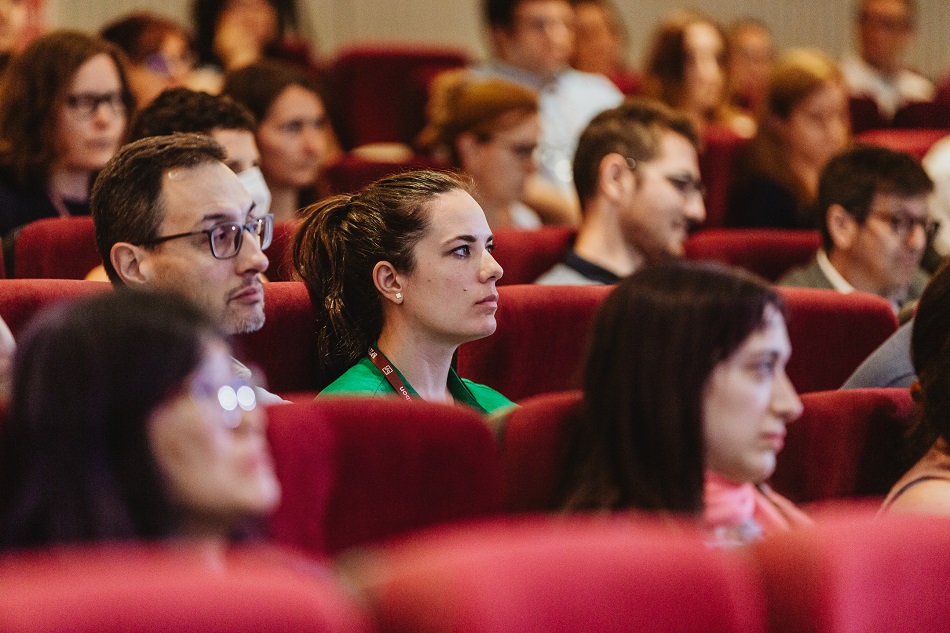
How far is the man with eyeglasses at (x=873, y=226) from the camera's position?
61.5 inches

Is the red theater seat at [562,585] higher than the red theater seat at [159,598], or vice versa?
the red theater seat at [159,598]

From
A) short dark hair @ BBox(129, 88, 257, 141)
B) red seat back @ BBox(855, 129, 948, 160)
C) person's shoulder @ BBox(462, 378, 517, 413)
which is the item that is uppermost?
short dark hair @ BBox(129, 88, 257, 141)

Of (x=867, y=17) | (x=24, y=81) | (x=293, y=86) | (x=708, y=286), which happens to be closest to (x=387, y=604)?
(x=708, y=286)

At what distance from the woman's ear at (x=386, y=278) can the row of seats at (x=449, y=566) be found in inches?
12.8

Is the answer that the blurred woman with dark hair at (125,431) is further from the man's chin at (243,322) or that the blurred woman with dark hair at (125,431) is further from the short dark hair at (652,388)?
the man's chin at (243,322)

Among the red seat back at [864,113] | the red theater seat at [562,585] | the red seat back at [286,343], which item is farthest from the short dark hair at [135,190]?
the red seat back at [864,113]

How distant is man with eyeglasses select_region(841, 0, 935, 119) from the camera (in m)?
2.88

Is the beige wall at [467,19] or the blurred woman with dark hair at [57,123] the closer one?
the blurred woman with dark hair at [57,123]

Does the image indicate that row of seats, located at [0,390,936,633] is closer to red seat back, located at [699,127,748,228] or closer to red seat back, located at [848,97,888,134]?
red seat back, located at [699,127,748,228]

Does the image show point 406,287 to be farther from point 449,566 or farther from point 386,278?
point 449,566

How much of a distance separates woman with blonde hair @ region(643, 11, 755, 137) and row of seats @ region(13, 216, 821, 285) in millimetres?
589

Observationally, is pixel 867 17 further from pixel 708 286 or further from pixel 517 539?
pixel 517 539

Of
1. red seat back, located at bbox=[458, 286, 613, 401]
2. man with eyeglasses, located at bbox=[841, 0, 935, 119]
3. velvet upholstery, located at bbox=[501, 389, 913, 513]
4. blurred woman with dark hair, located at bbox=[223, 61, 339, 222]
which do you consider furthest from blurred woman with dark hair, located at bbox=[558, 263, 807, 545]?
man with eyeglasses, located at bbox=[841, 0, 935, 119]

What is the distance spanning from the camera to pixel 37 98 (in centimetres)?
151
